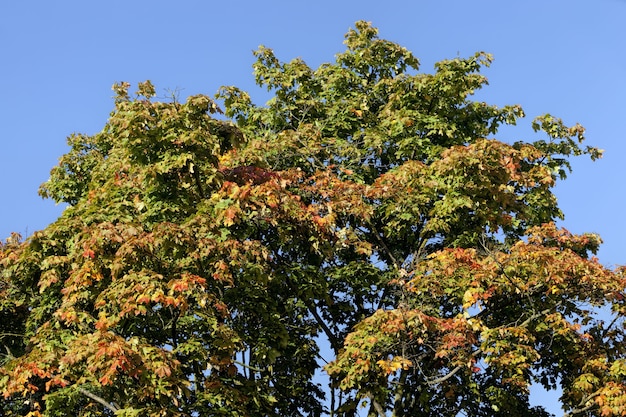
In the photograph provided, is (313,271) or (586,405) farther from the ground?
(313,271)

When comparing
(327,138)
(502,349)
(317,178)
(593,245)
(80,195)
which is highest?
(80,195)

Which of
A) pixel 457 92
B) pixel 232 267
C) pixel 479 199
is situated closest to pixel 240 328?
pixel 232 267

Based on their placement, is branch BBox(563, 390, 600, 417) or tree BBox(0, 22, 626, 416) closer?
tree BBox(0, 22, 626, 416)

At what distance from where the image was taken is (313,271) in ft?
45.7

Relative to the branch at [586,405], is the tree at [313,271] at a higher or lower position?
higher

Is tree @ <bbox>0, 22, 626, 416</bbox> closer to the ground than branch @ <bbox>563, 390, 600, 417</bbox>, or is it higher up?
higher up

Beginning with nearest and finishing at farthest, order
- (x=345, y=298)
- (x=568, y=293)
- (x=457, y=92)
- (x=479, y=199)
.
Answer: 1. (x=568, y=293)
2. (x=479, y=199)
3. (x=345, y=298)
4. (x=457, y=92)

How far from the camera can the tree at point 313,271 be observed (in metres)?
11.7

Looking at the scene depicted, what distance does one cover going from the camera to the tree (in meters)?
11.7

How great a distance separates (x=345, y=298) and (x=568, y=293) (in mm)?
4421

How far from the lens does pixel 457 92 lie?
16828 mm

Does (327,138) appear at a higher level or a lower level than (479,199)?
→ higher

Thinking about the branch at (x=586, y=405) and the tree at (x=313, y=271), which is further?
the branch at (x=586, y=405)

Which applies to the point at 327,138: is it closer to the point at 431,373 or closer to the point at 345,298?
the point at 345,298
